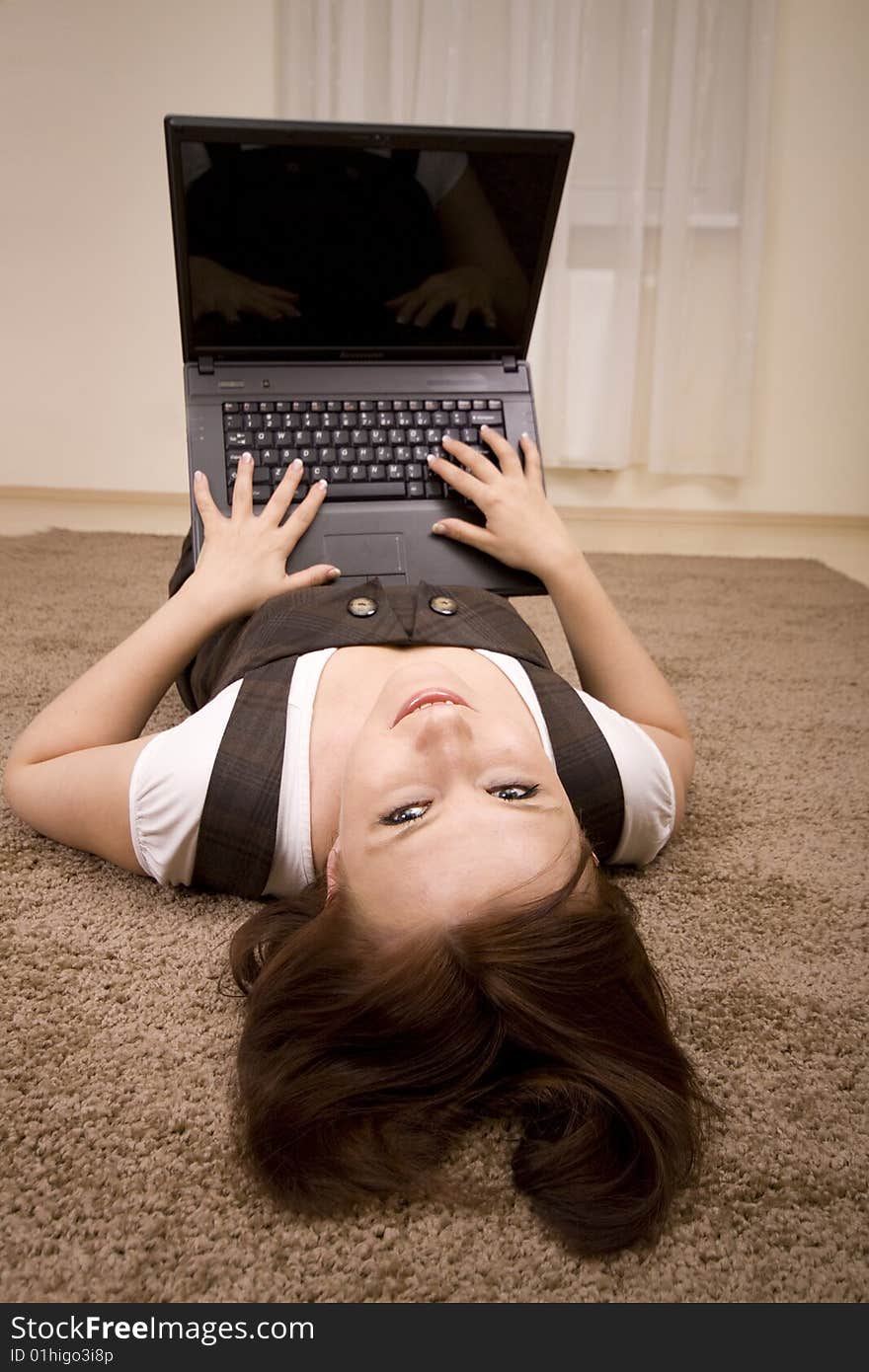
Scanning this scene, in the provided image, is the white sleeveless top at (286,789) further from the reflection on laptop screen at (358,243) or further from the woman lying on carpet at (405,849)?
the reflection on laptop screen at (358,243)

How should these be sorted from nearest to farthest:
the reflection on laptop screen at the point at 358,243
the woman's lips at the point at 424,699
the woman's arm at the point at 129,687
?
the woman's lips at the point at 424,699
the woman's arm at the point at 129,687
the reflection on laptop screen at the point at 358,243

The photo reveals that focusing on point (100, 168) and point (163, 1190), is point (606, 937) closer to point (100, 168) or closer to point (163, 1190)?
point (163, 1190)

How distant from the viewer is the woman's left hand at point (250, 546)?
3.52ft

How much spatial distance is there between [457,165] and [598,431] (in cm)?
173

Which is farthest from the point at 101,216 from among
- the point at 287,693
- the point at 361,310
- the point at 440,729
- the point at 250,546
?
the point at 440,729

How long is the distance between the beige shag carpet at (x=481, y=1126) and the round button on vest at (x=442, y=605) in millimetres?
318

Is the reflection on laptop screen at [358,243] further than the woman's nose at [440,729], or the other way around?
the reflection on laptop screen at [358,243]

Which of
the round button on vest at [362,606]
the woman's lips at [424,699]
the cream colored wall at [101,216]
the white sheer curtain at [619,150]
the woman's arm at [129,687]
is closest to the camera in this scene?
the woman's lips at [424,699]

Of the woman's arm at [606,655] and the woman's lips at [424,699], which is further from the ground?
the woman's lips at [424,699]

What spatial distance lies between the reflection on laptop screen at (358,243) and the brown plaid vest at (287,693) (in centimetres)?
36

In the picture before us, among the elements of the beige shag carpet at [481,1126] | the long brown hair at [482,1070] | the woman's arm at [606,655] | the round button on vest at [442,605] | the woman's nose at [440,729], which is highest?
the woman's nose at [440,729]

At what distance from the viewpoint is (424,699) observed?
0.81m

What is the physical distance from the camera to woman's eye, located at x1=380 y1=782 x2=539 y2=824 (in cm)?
72

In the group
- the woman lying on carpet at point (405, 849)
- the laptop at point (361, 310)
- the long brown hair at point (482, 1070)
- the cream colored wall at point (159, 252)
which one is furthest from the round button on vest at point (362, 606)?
the cream colored wall at point (159, 252)
